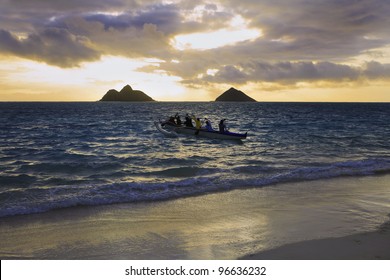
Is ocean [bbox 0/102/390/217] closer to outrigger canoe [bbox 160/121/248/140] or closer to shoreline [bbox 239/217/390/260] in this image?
outrigger canoe [bbox 160/121/248/140]

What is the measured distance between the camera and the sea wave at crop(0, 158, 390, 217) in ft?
36.5

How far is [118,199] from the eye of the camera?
11.6 meters

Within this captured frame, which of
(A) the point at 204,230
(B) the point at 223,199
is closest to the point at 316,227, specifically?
(A) the point at 204,230

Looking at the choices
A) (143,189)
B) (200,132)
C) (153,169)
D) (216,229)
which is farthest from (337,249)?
(200,132)

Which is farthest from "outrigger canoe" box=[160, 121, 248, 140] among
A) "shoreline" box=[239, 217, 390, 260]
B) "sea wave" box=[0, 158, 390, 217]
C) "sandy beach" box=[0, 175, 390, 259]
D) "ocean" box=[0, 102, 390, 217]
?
"shoreline" box=[239, 217, 390, 260]

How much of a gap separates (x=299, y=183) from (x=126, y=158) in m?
10.8

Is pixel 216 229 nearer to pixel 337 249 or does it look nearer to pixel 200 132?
pixel 337 249

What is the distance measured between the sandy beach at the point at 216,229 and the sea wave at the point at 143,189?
1.93ft

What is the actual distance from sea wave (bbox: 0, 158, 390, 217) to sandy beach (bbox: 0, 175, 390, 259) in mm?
587

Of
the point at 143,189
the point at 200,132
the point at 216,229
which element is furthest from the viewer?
the point at 200,132

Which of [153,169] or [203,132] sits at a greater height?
[203,132]

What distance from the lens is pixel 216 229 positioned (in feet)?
28.2

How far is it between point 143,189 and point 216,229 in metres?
5.01
